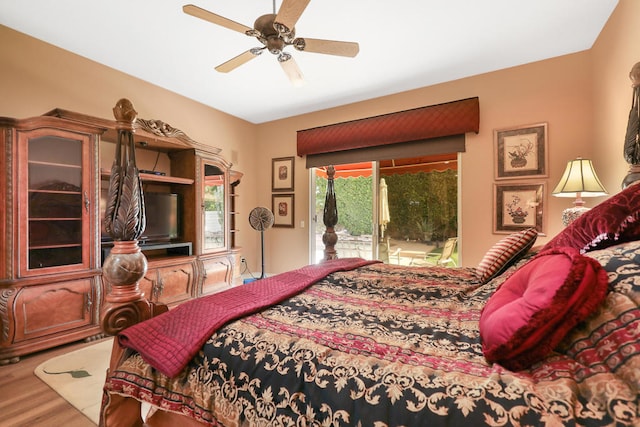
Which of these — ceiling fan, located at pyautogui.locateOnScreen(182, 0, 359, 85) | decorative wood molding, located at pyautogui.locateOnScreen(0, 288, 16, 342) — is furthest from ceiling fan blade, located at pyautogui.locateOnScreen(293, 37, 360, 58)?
decorative wood molding, located at pyautogui.locateOnScreen(0, 288, 16, 342)

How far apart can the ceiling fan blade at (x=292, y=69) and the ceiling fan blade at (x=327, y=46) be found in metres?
0.18

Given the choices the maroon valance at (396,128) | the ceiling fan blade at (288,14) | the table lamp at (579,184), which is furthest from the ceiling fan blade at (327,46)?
the table lamp at (579,184)

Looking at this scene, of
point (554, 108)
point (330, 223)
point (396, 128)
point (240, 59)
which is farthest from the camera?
point (396, 128)

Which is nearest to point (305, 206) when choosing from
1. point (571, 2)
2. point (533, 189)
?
point (533, 189)

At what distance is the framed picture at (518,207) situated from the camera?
313 cm

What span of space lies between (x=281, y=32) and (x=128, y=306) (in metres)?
1.91

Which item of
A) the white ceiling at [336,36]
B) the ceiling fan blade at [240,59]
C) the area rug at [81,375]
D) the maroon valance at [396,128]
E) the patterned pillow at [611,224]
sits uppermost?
the white ceiling at [336,36]

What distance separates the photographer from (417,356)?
90cm

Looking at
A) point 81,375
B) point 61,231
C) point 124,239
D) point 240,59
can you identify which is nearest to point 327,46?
point 240,59

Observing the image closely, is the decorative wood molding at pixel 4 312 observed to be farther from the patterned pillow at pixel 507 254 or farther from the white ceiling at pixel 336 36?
the patterned pillow at pixel 507 254

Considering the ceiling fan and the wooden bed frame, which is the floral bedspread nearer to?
the wooden bed frame

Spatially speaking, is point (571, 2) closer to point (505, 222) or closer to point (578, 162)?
point (578, 162)

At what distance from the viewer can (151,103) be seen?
142 inches

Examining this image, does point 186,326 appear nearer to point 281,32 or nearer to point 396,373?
point 396,373
